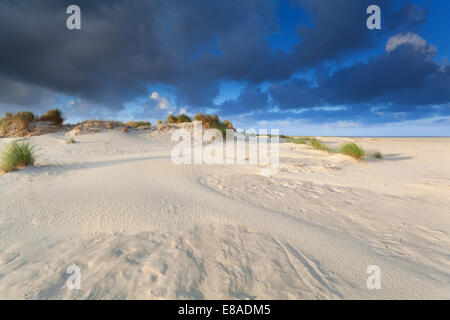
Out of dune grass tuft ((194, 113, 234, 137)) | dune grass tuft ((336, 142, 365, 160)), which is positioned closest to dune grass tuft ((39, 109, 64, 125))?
dune grass tuft ((194, 113, 234, 137))

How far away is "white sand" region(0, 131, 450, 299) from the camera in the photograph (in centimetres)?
120

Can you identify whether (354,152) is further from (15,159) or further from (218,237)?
(15,159)

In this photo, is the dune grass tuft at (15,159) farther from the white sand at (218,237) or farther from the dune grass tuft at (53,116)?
the dune grass tuft at (53,116)

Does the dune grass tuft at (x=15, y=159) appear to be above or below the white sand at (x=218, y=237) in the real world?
above

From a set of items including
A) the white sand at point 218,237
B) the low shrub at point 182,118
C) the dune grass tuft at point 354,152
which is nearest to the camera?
the white sand at point 218,237

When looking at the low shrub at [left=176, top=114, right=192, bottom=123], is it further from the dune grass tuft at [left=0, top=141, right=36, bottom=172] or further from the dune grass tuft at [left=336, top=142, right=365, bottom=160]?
the dune grass tuft at [left=0, top=141, right=36, bottom=172]

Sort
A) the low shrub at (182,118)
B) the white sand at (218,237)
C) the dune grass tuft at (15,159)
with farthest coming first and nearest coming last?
the low shrub at (182,118)
the dune grass tuft at (15,159)
the white sand at (218,237)

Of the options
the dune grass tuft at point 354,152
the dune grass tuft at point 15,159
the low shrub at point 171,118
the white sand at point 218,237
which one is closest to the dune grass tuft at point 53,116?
the low shrub at point 171,118

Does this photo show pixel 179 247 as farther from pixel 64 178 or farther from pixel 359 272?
pixel 64 178

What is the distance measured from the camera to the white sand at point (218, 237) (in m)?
1.20

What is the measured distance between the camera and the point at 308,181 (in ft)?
11.8

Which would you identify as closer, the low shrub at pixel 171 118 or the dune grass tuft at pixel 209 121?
the dune grass tuft at pixel 209 121
